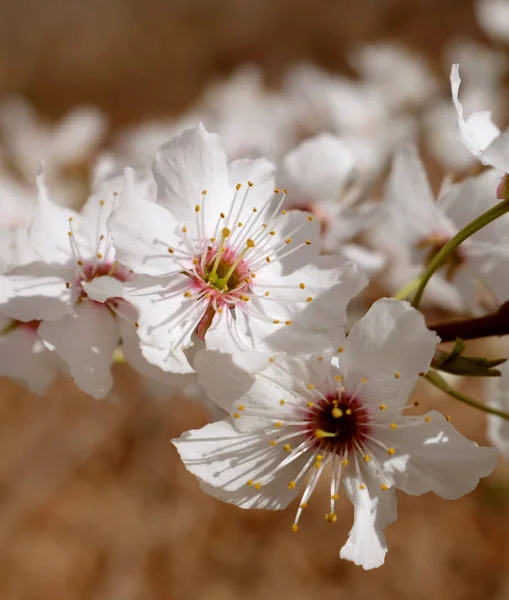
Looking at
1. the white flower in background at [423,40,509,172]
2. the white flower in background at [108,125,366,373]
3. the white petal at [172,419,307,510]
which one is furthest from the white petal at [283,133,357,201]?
the white flower in background at [423,40,509,172]

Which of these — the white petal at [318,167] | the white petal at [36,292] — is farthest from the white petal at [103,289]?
the white petal at [318,167]

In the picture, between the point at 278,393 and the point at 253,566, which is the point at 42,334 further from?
the point at 253,566

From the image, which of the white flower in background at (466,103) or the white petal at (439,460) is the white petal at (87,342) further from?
the white flower in background at (466,103)

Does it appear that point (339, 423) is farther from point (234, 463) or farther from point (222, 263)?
point (222, 263)

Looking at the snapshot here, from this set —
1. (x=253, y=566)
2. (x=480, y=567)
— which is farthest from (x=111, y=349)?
(x=480, y=567)

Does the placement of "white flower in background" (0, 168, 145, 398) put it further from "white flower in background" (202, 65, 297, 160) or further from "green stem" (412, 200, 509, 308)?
"white flower in background" (202, 65, 297, 160)
